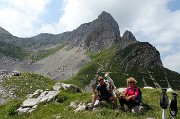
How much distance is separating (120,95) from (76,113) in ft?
12.2

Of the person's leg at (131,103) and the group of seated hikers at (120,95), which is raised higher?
the group of seated hikers at (120,95)

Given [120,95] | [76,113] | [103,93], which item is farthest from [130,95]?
[76,113]

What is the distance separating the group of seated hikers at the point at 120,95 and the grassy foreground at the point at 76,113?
0.77 metres

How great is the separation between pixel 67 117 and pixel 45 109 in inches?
204

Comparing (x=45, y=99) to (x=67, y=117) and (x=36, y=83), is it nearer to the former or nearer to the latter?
(x=67, y=117)

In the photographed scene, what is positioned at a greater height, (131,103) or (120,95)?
(120,95)

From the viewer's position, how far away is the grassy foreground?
24.5 meters

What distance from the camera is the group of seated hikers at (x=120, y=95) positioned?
24922 millimetres

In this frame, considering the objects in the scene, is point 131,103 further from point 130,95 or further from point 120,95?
point 120,95

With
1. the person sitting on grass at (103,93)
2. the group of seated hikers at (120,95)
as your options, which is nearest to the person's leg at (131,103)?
the group of seated hikers at (120,95)

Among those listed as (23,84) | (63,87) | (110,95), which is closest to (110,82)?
(110,95)

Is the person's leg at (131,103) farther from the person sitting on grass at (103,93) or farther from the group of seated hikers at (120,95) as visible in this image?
the person sitting on grass at (103,93)

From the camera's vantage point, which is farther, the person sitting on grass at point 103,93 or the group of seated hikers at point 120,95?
the person sitting on grass at point 103,93

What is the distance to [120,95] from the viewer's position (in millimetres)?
25953
